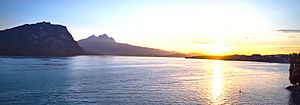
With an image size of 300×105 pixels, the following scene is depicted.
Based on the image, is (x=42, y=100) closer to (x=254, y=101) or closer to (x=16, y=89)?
(x=16, y=89)

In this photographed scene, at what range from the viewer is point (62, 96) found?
54312 millimetres

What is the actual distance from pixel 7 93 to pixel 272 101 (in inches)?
2065

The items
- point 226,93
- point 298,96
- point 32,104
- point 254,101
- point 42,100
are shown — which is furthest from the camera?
point 226,93

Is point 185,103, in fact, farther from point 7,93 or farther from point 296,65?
point 296,65

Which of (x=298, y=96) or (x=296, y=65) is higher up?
(x=296, y=65)

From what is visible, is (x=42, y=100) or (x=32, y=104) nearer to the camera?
(x=32, y=104)

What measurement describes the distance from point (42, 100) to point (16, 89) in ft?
46.3

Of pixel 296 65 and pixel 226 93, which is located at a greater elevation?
pixel 296 65

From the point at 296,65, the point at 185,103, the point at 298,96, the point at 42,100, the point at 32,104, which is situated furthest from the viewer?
the point at 296,65

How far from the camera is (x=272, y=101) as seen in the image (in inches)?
2229

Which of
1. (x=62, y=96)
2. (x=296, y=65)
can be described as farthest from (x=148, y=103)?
(x=296, y=65)

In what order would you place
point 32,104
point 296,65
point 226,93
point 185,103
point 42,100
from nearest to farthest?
point 32,104 < point 42,100 < point 185,103 < point 226,93 < point 296,65

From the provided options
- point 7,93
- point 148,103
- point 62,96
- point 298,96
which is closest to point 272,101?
point 298,96

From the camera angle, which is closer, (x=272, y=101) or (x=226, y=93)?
(x=272, y=101)
